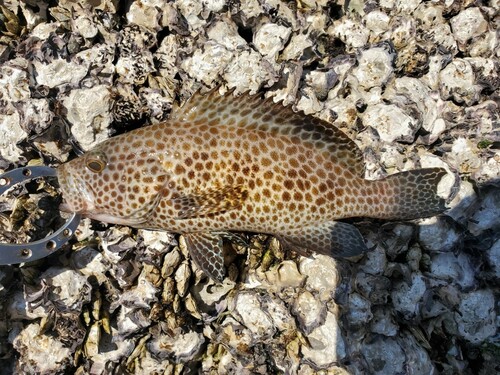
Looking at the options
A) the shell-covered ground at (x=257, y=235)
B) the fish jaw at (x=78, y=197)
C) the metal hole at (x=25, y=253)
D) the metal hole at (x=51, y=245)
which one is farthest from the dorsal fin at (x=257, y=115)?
the metal hole at (x=25, y=253)

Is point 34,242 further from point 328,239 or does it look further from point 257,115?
point 328,239

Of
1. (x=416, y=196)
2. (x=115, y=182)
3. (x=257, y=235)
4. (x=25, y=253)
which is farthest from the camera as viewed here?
(x=257, y=235)

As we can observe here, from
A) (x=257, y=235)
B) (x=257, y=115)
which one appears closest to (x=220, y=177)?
(x=257, y=115)

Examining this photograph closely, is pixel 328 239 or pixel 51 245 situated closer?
pixel 51 245

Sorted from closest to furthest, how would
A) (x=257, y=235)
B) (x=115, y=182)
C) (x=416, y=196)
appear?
(x=115, y=182) → (x=416, y=196) → (x=257, y=235)

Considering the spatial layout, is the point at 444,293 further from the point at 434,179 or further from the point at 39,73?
the point at 39,73

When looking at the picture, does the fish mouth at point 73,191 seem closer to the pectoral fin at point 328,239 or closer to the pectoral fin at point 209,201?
the pectoral fin at point 209,201

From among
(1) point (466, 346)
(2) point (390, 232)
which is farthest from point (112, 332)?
(1) point (466, 346)

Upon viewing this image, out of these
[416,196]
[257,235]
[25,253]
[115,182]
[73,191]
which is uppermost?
[416,196]
